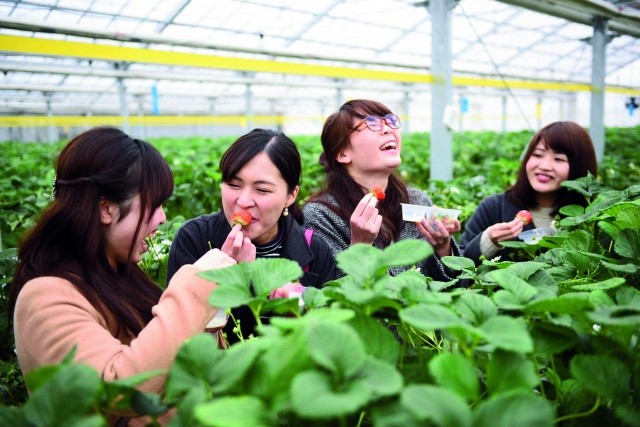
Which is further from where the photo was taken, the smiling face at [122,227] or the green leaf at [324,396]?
the smiling face at [122,227]

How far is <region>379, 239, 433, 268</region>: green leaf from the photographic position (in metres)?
0.84

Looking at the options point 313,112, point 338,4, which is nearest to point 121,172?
point 338,4

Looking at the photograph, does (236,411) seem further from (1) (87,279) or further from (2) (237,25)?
(2) (237,25)

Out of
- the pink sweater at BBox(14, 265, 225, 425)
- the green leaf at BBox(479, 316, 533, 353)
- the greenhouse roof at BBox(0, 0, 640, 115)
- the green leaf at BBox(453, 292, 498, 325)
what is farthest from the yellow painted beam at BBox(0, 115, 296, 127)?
the green leaf at BBox(479, 316, 533, 353)

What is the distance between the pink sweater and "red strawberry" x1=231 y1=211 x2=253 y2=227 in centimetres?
54

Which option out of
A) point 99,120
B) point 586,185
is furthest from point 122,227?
point 99,120

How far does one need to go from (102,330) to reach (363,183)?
62.1 inches

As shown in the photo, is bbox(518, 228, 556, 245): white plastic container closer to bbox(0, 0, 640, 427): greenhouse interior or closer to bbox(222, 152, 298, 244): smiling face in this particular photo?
bbox(0, 0, 640, 427): greenhouse interior

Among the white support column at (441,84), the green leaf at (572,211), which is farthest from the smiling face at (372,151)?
the white support column at (441,84)

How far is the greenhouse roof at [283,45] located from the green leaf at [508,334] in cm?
332

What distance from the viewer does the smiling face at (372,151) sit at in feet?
8.18

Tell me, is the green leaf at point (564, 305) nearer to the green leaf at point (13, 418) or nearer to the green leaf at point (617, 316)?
the green leaf at point (617, 316)

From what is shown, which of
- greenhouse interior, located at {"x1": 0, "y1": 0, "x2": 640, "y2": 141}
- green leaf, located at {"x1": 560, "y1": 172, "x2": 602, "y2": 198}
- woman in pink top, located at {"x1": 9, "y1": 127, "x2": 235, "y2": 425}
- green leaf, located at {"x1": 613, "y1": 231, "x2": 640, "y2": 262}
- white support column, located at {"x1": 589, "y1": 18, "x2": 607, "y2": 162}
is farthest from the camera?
white support column, located at {"x1": 589, "y1": 18, "x2": 607, "y2": 162}

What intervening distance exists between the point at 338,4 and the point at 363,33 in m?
3.26
